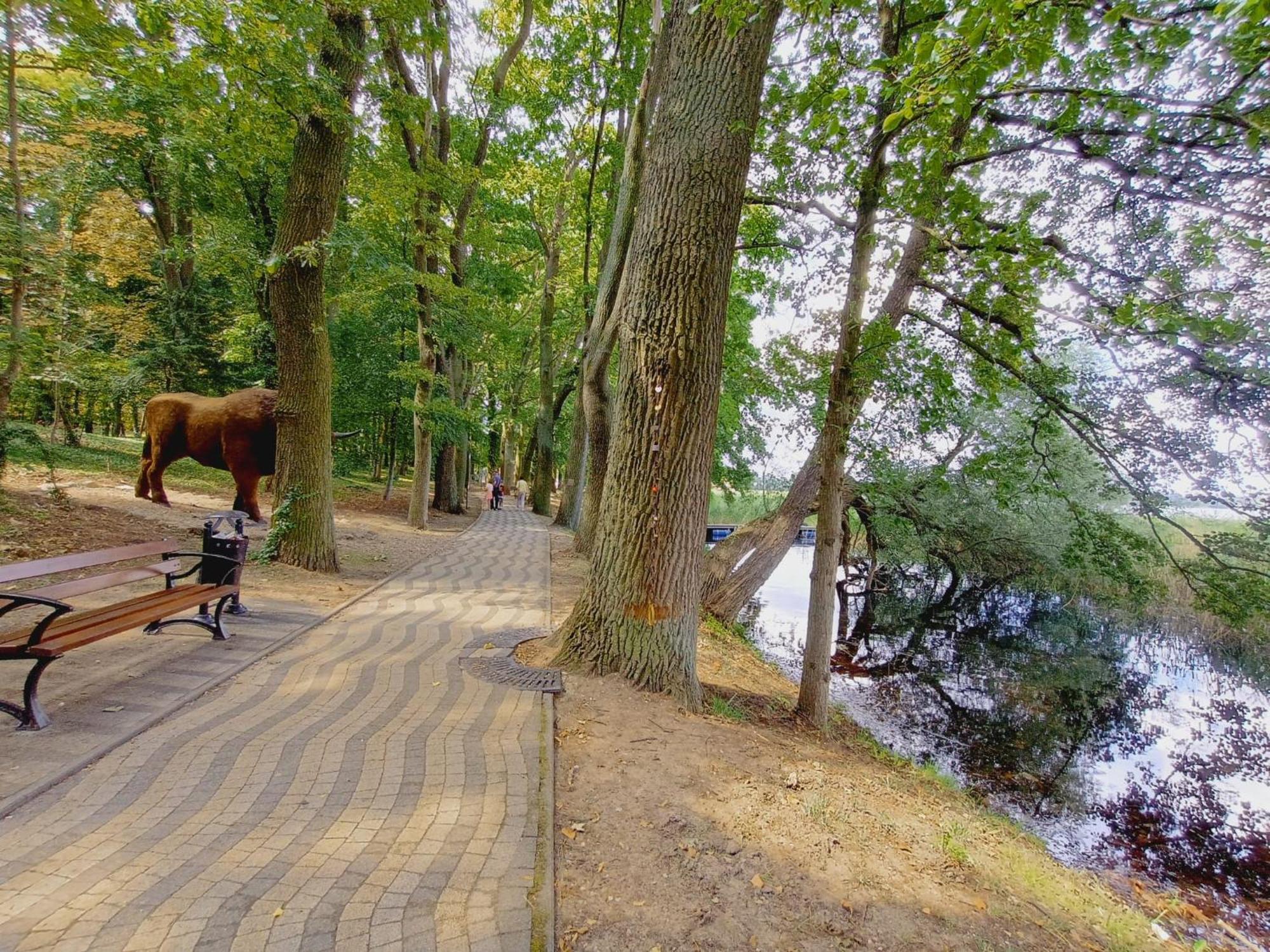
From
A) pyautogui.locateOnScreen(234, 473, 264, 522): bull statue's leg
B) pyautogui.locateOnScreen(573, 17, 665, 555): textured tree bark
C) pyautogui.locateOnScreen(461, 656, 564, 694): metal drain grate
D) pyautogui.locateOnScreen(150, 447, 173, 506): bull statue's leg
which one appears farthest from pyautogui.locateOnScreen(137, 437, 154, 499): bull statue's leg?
pyautogui.locateOnScreen(461, 656, 564, 694): metal drain grate

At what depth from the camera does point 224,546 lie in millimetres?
5016

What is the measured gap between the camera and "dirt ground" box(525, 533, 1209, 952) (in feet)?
6.97

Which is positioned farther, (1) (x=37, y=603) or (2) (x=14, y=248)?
(2) (x=14, y=248)

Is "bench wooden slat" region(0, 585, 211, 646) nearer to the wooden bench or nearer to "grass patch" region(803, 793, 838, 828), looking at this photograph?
the wooden bench

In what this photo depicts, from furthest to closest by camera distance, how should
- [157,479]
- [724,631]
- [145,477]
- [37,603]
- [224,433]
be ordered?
[145,477], [157,479], [224,433], [724,631], [37,603]

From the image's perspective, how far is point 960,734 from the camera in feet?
22.7

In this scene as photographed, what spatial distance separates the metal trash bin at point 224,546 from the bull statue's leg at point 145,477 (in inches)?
241

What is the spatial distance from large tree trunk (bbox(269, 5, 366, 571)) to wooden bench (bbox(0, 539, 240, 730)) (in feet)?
7.67

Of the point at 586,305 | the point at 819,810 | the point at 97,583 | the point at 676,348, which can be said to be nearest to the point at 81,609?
the point at 97,583

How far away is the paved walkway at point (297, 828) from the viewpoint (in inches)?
74.0

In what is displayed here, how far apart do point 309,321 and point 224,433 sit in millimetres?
3071

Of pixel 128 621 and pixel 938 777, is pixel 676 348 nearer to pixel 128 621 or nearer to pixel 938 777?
pixel 128 621

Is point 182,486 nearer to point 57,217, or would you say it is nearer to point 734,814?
point 57,217

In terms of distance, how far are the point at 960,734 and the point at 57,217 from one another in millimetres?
15650
